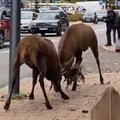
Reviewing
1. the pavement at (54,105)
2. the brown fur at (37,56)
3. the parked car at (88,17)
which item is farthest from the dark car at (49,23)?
the parked car at (88,17)

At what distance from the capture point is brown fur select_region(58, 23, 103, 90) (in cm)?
1067

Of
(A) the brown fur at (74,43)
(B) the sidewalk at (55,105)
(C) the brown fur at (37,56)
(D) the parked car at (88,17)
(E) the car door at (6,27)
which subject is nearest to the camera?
(B) the sidewalk at (55,105)

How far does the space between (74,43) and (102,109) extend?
21.6 feet

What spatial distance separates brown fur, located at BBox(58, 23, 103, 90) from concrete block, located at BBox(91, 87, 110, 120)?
534 cm

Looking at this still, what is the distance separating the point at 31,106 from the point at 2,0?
6304 centimetres

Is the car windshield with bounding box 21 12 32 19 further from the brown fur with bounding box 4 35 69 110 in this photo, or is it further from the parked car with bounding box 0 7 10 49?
the brown fur with bounding box 4 35 69 110

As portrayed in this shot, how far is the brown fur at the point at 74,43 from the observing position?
420 inches

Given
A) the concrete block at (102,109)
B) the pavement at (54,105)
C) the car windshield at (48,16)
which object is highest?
the concrete block at (102,109)

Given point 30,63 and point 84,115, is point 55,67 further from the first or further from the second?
point 84,115

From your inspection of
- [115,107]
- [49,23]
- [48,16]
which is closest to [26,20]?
[48,16]

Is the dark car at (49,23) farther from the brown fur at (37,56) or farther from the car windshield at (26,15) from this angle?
the brown fur at (37,56)

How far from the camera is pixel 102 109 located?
15.3 ft

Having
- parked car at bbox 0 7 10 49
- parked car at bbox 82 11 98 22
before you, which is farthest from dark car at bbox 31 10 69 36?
parked car at bbox 82 11 98 22

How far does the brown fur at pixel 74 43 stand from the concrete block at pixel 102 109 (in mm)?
5342
